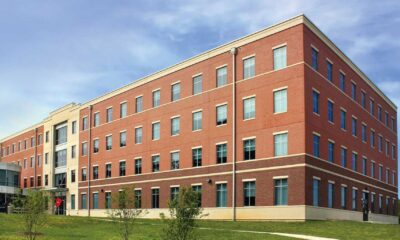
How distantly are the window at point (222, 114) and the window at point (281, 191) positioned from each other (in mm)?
7591

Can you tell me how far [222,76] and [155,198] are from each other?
14.5m

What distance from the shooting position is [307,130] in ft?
125

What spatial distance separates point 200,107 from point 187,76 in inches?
150

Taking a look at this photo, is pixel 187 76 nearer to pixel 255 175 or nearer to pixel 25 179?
pixel 255 175

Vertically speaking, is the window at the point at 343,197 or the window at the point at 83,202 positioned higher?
the window at the point at 343,197

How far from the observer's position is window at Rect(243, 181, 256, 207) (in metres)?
40.5

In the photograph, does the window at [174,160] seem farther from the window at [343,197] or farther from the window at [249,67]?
the window at [343,197]

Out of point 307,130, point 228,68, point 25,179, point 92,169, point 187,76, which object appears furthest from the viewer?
point 25,179

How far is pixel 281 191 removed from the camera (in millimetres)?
38719

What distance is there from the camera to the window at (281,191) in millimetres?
38344

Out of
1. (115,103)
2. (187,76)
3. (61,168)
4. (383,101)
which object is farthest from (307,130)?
(61,168)

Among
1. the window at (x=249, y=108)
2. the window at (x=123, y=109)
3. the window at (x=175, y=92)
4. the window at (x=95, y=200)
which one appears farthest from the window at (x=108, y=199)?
the window at (x=249, y=108)

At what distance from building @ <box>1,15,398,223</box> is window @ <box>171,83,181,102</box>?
117mm

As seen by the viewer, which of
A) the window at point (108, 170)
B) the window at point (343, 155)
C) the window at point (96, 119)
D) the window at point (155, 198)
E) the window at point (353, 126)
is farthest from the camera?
the window at point (96, 119)
